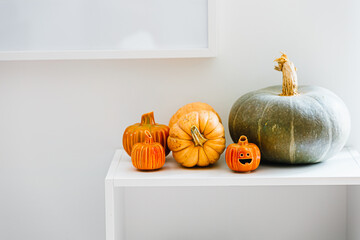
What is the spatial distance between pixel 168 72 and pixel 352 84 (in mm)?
480

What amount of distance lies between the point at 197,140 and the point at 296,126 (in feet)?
0.68

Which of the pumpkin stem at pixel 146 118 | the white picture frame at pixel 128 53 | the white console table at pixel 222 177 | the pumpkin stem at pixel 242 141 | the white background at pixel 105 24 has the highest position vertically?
the white background at pixel 105 24

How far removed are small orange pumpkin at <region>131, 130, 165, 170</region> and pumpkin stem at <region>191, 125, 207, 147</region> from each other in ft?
0.26

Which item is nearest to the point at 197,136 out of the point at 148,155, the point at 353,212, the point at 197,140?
the point at 197,140

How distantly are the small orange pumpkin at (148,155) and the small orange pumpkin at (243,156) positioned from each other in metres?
0.15

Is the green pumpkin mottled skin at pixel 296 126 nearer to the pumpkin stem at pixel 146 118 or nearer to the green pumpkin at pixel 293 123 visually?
the green pumpkin at pixel 293 123

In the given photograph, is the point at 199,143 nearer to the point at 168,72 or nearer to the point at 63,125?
the point at 168,72

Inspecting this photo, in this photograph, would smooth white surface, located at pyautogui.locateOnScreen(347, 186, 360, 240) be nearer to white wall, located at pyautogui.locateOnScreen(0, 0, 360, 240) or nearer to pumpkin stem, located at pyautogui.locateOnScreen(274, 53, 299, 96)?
white wall, located at pyautogui.locateOnScreen(0, 0, 360, 240)

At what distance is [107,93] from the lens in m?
1.18

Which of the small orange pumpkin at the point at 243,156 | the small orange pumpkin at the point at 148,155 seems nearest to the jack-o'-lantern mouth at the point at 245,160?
the small orange pumpkin at the point at 243,156

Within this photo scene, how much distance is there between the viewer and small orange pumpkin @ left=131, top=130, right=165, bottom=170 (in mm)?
948

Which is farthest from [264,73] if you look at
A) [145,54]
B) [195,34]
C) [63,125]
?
[63,125]

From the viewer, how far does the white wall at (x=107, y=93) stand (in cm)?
114

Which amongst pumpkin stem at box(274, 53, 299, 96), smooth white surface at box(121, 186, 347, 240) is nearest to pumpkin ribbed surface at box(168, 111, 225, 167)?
pumpkin stem at box(274, 53, 299, 96)
